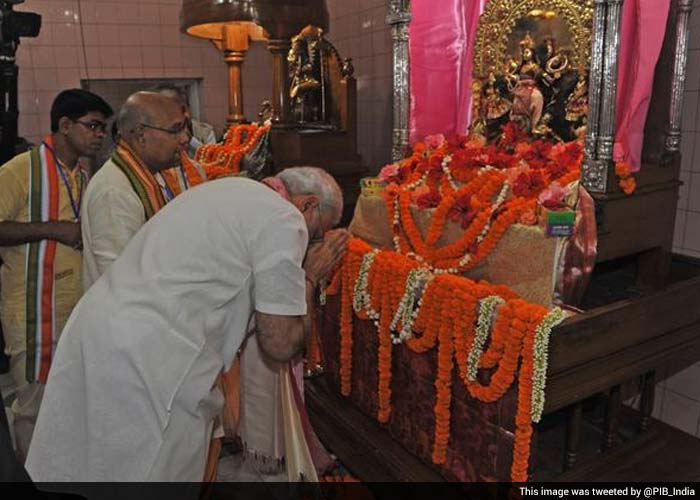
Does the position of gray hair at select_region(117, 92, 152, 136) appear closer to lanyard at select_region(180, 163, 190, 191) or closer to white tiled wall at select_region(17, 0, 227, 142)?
lanyard at select_region(180, 163, 190, 191)

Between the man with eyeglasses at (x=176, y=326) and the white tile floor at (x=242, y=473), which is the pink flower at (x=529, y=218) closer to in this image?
the man with eyeglasses at (x=176, y=326)

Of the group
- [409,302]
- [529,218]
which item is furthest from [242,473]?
[529,218]

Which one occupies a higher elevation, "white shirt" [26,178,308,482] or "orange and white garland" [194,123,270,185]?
"orange and white garland" [194,123,270,185]

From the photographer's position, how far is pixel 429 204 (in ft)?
8.86

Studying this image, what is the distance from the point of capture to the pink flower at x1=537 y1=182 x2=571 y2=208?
7.11ft

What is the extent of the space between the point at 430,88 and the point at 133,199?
6.73ft

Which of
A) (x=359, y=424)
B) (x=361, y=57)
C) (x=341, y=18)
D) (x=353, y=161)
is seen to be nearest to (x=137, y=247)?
(x=359, y=424)

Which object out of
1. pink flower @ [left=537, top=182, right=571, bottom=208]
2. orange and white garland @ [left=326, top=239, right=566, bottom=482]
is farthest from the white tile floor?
pink flower @ [left=537, top=182, right=571, bottom=208]

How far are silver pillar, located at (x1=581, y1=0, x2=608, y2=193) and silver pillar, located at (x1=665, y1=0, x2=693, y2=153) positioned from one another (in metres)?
0.38

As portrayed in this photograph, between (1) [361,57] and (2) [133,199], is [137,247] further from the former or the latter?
(1) [361,57]

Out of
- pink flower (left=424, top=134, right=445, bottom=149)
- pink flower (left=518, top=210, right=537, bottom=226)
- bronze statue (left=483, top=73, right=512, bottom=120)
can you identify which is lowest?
pink flower (left=518, top=210, right=537, bottom=226)

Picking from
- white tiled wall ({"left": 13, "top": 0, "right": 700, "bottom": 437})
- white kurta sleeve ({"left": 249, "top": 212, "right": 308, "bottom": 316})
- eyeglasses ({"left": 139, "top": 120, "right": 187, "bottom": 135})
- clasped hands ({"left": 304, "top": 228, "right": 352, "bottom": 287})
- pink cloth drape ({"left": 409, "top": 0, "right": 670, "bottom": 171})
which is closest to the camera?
white kurta sleeve ({"left": 249, "top": 212, "right": 308, "bottom": 316})

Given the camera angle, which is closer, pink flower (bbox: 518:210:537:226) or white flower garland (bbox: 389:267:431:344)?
pink flower (bbox: 518:210:537:226)

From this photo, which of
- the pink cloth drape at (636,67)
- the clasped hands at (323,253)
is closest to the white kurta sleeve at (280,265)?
the clasped hands at (323,253)
